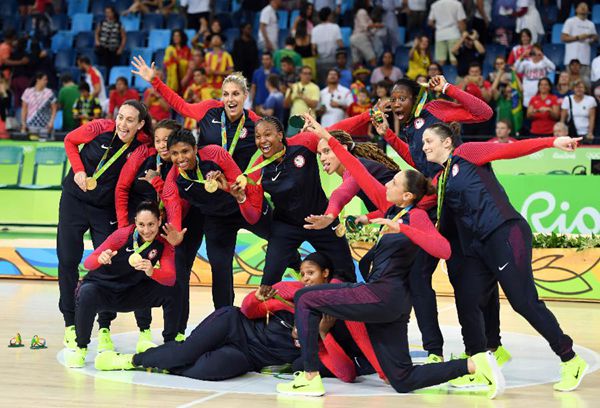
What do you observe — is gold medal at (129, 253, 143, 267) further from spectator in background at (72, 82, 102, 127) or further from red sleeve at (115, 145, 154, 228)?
spectator in background at (72, 82, 102, 127)

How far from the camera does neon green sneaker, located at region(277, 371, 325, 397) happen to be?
6711mm

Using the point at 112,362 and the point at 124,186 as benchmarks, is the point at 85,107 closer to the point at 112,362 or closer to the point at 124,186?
the point at 124,186

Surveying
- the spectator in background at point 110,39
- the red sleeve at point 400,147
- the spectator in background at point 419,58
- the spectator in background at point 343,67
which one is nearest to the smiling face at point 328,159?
the red sleeve at point 400,147

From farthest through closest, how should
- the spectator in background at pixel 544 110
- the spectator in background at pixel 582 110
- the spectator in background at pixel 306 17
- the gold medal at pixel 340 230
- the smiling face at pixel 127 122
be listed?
the spectator in background at pixel 306 17
the spectator in background at pixel 544 110
the spectator in background at pixel 582 110
the smiling face at pixel 127 122
the gold medal at pixel 340 230

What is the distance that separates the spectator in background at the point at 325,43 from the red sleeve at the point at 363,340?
1093 centimetres

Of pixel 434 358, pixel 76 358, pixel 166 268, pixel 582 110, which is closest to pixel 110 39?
pixel 582 110

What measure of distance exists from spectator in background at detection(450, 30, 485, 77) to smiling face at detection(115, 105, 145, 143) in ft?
30.9

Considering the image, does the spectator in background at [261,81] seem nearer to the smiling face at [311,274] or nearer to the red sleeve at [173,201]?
the red sleeve at [173,201]

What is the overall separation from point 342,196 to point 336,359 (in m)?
1.18

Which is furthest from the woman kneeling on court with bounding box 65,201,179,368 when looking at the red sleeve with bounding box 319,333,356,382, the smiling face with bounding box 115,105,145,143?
the red sleeve with bounding box 319,333,356,382

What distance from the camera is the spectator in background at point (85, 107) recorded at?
665 inches

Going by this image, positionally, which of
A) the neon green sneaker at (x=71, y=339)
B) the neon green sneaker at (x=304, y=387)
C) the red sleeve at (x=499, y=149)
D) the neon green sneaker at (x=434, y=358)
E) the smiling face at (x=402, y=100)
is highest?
the smiling face at (x=402, y=100)

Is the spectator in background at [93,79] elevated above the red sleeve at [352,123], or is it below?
below

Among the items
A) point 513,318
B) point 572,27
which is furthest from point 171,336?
point 572,27
